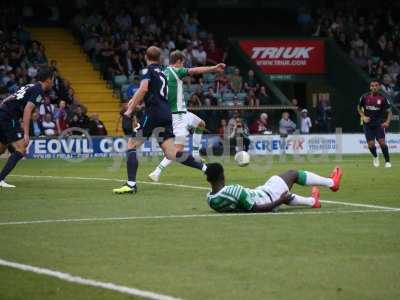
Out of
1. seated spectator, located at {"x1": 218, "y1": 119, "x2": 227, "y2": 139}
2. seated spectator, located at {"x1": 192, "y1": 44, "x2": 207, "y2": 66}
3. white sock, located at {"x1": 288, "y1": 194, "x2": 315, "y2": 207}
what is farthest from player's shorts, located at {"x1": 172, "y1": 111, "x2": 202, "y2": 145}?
seated spectator, located at {"x1": 192, "y1": 44, "x2": 207, "y2": 66}

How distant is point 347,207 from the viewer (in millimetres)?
13758

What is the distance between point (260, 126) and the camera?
34.7m

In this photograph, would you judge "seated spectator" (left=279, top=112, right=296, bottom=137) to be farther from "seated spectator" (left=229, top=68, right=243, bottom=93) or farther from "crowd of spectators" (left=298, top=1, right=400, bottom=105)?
"crowd of spectators" (left=298, top=1, right=400, bottom=105)

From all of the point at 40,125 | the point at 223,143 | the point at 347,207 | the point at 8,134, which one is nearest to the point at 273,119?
the point at 223,143

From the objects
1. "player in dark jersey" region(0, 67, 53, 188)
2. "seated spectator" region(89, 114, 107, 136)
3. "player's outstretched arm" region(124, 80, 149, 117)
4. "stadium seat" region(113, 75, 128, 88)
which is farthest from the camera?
"stadium seat" region(113, 75, 128, 88)

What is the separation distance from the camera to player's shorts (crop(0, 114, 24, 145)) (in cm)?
1786

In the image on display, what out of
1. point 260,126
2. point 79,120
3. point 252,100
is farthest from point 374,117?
point 252,100

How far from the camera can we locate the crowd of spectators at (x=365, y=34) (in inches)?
1633

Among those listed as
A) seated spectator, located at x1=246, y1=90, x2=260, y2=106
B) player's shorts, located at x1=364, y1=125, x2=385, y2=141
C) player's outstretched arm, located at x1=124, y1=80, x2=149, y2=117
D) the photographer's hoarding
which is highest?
player's outstretched arm, located at x1=124, y1=80, x2=149, y2=117

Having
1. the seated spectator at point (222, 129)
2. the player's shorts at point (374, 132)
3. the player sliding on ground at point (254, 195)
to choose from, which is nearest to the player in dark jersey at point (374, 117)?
the player's shorts at point (374, 132)

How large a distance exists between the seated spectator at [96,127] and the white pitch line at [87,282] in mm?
23418

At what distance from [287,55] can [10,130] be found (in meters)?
24.7

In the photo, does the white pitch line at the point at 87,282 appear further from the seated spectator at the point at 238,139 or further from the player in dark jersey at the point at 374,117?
the seated spectator at the point at 238,139

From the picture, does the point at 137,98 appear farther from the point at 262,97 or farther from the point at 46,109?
the point at 262,97
